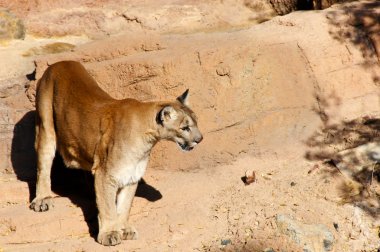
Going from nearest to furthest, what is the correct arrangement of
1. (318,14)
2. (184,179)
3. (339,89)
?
(184,179) → (339,89) → (318,14)

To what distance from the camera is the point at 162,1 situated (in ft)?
50.0

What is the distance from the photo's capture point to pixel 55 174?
38.2 ft

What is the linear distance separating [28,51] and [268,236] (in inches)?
283

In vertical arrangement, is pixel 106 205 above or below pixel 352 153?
below

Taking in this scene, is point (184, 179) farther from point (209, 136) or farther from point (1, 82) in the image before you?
point (1, 82)

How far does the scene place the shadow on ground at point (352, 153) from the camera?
10.0m

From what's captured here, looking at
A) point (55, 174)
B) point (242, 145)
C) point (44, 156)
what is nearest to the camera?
point (44, 156)

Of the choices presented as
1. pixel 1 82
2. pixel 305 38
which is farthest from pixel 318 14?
pixel 1 82

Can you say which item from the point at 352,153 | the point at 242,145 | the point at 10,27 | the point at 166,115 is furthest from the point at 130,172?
the point at 10,27

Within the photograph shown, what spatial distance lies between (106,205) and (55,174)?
2279 mm

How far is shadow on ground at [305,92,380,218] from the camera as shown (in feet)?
32.9

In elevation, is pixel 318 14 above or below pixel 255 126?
above

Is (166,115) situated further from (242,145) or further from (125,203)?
(242,145)

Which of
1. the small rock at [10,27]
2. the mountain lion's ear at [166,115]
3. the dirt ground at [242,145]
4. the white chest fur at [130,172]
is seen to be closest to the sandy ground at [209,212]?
the dirt ground at [242,145]
